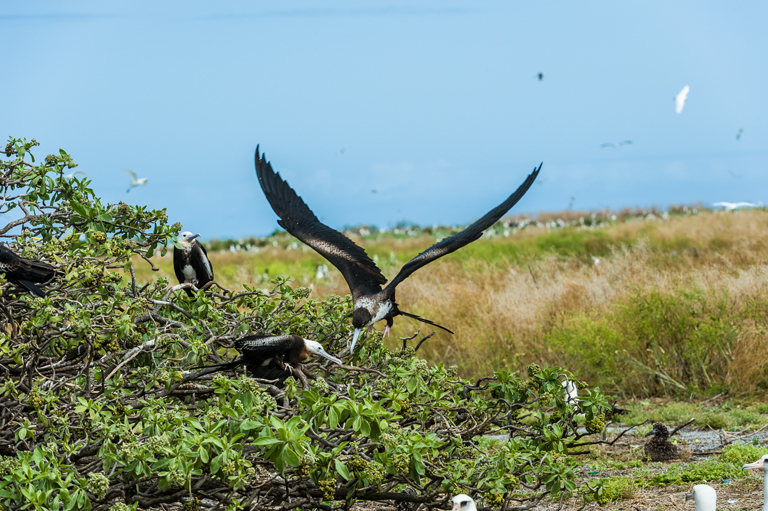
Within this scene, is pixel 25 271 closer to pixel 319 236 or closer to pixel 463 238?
pixel 319 236

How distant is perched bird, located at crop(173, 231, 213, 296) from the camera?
529cm

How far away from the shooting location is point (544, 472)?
3654 millimetres

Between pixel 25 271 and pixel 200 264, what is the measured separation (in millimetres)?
1540

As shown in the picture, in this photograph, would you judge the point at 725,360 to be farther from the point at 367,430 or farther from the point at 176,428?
the point at 176,428

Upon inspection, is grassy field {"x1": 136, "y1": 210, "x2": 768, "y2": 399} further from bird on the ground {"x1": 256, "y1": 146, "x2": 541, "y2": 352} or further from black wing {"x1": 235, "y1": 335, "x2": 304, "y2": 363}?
black wing {"x1": 235, "y1": 335, "x2": 304, "y2": 363}

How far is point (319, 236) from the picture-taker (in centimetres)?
557

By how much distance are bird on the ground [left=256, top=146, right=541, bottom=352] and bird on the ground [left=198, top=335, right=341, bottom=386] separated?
68 centimetres

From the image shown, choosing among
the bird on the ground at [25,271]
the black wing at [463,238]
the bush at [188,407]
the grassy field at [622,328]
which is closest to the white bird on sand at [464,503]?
the bush at [188,407]

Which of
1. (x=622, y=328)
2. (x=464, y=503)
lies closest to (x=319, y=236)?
(x=464, y=503)

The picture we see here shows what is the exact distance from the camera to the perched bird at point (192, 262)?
17.4 feet

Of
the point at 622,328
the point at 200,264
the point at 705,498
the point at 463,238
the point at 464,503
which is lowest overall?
the point at 705,498

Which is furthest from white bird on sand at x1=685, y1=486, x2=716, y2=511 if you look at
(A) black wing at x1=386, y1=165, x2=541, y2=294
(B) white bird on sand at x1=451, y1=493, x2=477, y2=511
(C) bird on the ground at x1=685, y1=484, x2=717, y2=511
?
(A) black wing at x1=386, y1=165, x2=541, y2=294

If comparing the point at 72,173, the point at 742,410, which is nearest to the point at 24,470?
the point at 72,173

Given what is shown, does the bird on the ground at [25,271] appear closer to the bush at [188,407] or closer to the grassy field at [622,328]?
the bush at [188,407]
